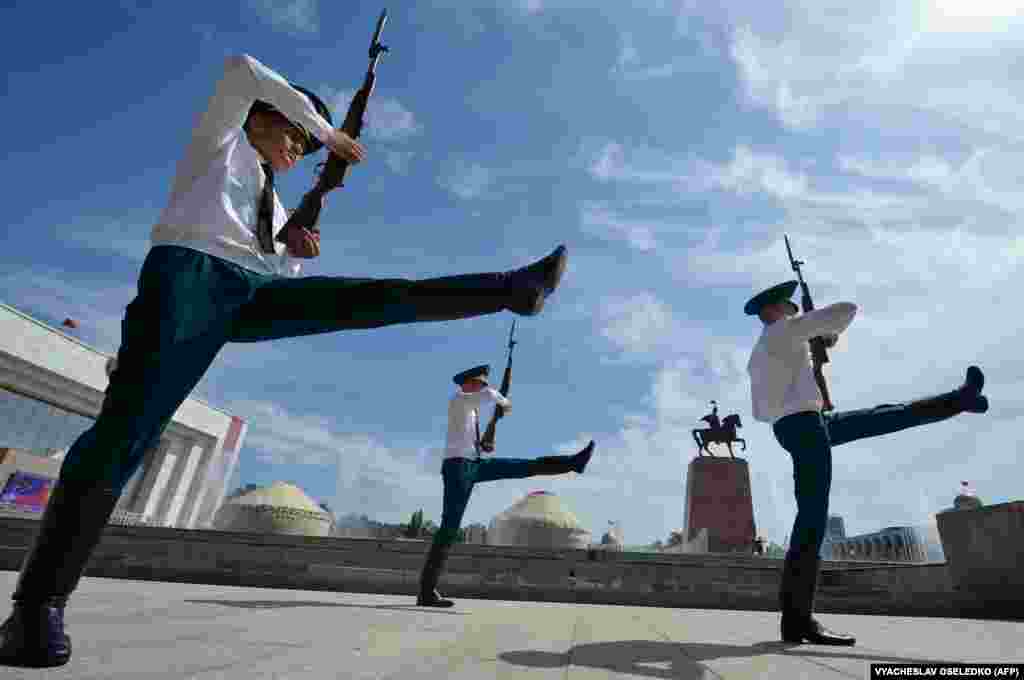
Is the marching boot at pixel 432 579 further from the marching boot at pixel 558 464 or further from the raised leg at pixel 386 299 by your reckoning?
the raised leg at pixel 386 299

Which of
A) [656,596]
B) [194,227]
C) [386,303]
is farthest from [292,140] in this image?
[656,596]

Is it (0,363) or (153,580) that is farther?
(0,363)

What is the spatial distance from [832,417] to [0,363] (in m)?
31.5

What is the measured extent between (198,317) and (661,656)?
2.29m

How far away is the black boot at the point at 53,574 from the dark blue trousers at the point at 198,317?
0.21 feet

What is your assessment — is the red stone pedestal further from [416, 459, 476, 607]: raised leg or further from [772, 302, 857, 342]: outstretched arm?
[772, 302, 857, 342]: outstretched arm

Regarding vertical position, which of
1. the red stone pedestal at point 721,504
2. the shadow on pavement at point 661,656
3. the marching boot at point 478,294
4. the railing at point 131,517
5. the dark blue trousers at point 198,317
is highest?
the red stone pedestal at point 721,504

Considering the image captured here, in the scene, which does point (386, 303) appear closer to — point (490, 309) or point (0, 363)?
point (490, 309)

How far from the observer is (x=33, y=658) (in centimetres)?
141

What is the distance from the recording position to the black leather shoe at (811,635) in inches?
113

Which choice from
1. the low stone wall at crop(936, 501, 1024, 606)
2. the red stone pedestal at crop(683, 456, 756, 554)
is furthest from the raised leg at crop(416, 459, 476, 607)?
the red stone pedestal at crop(683, 456, 756, 554)

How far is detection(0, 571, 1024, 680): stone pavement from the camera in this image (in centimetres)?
157

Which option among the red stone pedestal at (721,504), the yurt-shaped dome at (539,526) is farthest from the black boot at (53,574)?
the yurt-shaped dome at (539,526)

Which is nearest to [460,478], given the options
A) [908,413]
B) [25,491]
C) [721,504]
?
[908,413]
